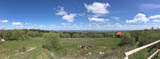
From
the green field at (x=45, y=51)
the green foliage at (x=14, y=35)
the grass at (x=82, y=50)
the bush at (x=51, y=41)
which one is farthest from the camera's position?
the green foliage at (x=14, y=35)

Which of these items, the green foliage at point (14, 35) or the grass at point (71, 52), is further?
the green foliage at point (14, 35)

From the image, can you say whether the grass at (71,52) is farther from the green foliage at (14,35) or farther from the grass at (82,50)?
the green foliage at (14,35)

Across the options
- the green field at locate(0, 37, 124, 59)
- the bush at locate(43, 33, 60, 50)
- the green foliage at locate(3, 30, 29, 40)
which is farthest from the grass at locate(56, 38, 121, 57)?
the green foliage at locate(3, 30, 29, 40)

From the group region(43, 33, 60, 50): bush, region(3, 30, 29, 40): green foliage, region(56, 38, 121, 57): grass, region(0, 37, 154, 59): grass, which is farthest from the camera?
region(3, 30, 29, 40): green foliage

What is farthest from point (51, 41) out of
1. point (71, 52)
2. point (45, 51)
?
point (45, 51)

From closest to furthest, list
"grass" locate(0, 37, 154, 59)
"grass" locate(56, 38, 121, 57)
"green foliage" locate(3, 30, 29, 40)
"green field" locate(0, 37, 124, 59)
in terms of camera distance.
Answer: "grass" locate(0, 37, 154, 59) → "green field" locate(0, 37, 124, 59) → "grass" locate(56, 38, 121, 57) → "green foliage" locate(3, 30, 29, 40)

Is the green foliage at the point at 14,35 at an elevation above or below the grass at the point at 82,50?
above

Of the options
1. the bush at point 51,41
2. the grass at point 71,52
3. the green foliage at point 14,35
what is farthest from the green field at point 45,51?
the green foliage at point 14,35

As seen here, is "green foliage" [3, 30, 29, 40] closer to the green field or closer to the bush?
the green field

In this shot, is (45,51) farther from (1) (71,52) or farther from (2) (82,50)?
(2) (82,50)

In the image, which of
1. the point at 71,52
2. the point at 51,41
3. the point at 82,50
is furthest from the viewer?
the point at 82,50

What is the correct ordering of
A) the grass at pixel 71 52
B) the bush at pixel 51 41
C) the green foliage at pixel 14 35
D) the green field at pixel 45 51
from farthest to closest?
the green foliage at pixel 14 35 → the bush at pixel 51 41 → the green field at pixel 45 51 → the grass at pixel 71 52

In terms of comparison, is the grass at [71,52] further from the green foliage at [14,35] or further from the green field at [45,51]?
the green foliage at [14,35]

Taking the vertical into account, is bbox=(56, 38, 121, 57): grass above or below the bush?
below
